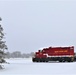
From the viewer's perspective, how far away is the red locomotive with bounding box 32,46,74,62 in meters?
52.9

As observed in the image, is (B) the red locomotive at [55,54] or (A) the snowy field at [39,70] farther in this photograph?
(B) the red locomotive at [55,54]

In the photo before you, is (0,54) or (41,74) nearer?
(41,74)

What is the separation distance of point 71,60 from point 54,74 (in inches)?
1183

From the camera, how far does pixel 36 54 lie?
55.9 meters

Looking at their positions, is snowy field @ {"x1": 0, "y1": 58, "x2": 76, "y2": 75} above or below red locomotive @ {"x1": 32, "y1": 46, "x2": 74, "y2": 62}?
below

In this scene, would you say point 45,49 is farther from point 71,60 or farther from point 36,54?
point 71,60

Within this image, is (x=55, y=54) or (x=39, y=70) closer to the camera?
(x=39, y=70)

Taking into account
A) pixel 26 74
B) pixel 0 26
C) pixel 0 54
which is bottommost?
pixel 26 74

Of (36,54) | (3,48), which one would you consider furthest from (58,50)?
(3,48)

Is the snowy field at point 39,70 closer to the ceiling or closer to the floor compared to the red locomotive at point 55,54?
closer to the floor

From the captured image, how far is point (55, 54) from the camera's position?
176 feet

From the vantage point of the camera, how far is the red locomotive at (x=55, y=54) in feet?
174

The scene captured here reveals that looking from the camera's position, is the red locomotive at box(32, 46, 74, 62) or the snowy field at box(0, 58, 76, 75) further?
the red locomotive at box(32, 46, 74, 62)

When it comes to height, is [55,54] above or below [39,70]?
above
